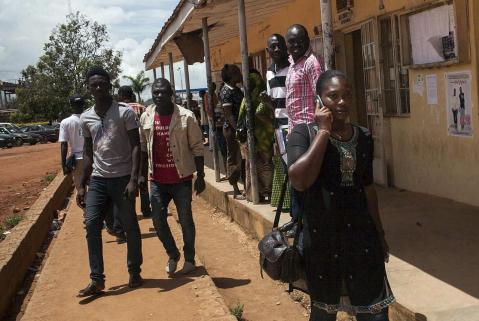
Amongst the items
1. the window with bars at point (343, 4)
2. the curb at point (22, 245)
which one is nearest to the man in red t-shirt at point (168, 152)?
the curb at point (22, 245)

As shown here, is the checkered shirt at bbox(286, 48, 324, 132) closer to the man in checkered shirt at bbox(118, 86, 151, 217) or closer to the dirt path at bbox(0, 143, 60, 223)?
the man in checkered shirt at bbox(118, 86, 151, 217)

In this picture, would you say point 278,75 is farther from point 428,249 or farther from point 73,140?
point 73,140

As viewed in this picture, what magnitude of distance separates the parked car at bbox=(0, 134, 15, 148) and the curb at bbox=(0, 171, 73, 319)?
30.9 m

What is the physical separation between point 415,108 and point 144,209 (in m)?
3.89

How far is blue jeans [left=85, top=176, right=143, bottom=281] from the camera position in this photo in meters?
4.86

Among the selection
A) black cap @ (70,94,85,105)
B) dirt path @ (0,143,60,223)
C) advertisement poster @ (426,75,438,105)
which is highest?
black cap @ (70,94,85,105)

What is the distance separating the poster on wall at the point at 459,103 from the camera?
573cm

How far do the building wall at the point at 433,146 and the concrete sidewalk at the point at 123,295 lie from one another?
8.96ft

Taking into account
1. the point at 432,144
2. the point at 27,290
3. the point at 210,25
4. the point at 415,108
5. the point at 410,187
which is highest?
the point at 210,25

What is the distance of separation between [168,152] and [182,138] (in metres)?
0.17

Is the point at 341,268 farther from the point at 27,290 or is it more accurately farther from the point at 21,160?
the point at 21,160

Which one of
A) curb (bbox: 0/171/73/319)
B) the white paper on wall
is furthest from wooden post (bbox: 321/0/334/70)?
curb (bbox: 0/171/73/319)

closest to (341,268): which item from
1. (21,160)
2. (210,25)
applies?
(210,25)

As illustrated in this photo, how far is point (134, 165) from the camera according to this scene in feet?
15.9
